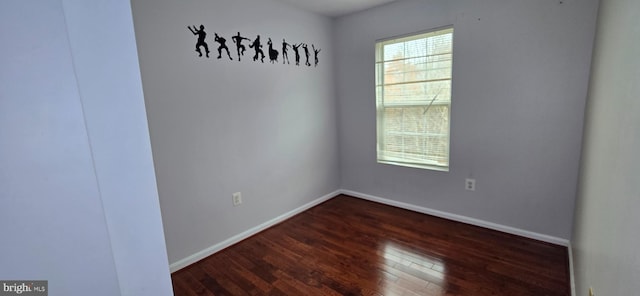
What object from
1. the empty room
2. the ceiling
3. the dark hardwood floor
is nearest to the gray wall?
the empty room

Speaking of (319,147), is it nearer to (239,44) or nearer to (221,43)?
(239,44)

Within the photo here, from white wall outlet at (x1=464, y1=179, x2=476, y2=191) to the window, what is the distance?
216 mm

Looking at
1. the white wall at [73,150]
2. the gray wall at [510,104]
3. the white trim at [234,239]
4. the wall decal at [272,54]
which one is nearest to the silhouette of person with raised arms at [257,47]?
the wall decal at [272,54]

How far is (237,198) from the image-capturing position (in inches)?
97.8

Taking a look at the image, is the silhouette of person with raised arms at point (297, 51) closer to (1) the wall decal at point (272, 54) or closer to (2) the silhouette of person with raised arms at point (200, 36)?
(1) the wall decal at point (272, 54)

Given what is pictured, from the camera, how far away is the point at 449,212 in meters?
2.77

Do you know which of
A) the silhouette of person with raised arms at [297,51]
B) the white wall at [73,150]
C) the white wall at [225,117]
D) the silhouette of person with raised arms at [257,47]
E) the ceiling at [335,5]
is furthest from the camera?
the silhouette of person with raised arms at [297,51]

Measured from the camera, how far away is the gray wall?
2.02m

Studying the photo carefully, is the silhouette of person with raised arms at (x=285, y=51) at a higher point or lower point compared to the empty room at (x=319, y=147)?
higher

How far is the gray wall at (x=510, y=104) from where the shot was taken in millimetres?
2023

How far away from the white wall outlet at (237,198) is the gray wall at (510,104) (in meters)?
1.79

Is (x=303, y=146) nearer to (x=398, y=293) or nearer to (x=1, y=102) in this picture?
(x=398, y=293)

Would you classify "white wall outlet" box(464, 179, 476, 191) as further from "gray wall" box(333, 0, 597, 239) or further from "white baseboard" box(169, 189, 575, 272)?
"white baseboard" box(169, 189, 575, 272)

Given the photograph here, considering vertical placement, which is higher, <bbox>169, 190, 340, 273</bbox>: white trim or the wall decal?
the wall decal
